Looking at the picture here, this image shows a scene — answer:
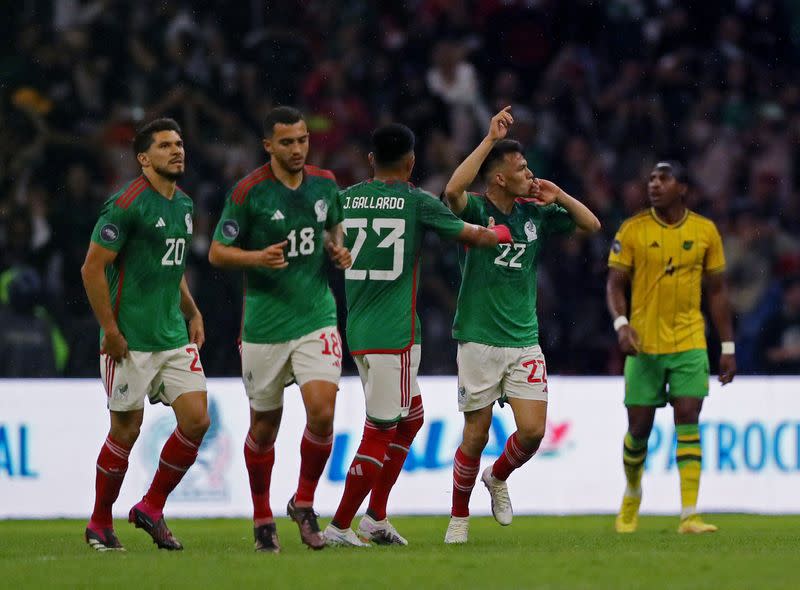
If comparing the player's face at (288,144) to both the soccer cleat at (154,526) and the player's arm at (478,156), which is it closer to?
the player's arm at (478,156)

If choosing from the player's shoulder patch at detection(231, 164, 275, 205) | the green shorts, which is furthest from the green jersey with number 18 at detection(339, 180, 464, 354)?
the green shorts

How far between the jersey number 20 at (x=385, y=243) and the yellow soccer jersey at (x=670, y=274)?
2.41 metres

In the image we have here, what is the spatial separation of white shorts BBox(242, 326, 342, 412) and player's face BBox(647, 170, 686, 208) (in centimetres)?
304

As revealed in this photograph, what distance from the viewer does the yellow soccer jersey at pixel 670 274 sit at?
10.7m

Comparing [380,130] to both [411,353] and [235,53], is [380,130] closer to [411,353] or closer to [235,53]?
[411,353]

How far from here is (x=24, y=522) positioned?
12.5 m

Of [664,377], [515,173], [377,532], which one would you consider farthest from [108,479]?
[664,377]

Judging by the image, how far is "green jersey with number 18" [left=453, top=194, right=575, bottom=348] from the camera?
31.3 feet

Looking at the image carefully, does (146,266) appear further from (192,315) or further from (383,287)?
(383,287)

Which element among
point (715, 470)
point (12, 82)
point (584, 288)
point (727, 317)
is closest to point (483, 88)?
point (584, 288)

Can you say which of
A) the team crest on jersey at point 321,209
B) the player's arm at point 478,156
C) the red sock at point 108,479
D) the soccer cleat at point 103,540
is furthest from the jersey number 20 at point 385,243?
the soccer cleat at point 103,540

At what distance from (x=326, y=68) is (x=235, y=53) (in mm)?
1055

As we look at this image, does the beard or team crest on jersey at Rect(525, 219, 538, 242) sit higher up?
the beard

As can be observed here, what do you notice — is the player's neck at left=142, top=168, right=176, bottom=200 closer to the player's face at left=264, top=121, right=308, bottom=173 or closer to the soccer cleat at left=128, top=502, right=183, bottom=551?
the player's face at left=264, top=121, right=308, bottom=173
